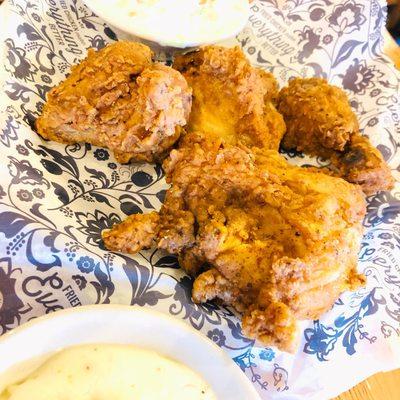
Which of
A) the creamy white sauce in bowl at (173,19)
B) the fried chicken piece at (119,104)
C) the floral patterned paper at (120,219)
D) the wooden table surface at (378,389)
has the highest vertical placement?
the creamy white sauce in bowl at (173,19)

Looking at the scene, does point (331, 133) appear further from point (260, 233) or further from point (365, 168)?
point (260, 233)

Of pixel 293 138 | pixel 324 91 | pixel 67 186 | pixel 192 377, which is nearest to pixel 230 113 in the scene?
pixel 293 138

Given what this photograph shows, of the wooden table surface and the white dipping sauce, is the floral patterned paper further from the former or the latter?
the white dipping sauce

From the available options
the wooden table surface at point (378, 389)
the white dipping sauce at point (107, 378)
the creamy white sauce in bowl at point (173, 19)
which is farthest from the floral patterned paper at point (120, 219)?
the white dipping sauce at point (107, 378)

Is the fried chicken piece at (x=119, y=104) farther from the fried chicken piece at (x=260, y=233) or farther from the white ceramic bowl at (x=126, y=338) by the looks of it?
the white ceramic bowl at (x=126, y=338)

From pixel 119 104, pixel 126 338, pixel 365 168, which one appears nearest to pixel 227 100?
pixel 119 104

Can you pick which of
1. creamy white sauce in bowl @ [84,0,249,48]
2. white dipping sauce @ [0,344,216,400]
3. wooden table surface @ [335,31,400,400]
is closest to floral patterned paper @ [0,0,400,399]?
wooden table surface @ [335,31,400,400]
